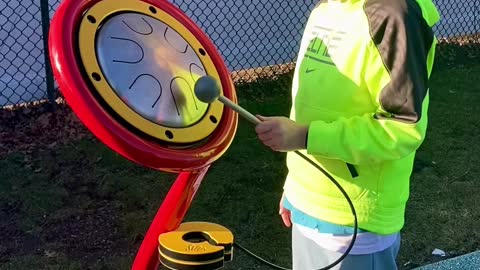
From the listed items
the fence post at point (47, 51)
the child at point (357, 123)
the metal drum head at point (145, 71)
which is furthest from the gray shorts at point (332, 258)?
the fence post at point (47, 51)

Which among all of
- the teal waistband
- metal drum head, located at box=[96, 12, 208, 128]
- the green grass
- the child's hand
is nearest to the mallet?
metal drum head, located at box=[96, 12, 208, 128]

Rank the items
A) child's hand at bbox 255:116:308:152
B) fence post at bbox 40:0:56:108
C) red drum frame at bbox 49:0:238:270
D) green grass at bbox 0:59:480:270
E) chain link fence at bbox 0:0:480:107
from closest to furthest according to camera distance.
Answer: red drum frame at bbox 49:0:238:270 → child's hand at bbox 255:116:308:152 → green grass at bbox 0:59:480:270 → fence post at bbox 40:0:56:108 → chain link fence at bbox 0:0:480:107

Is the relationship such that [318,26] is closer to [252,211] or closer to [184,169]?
[184,169]

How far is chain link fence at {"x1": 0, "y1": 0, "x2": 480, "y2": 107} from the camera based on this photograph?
4.96 metres

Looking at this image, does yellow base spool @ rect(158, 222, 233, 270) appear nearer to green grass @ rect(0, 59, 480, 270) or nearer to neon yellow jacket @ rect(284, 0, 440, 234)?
neon yellow jacket @ rect(284, 0, 440, 234)

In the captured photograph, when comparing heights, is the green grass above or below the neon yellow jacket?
below

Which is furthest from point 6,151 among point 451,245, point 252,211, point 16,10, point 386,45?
point 386,45

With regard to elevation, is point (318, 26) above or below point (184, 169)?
above

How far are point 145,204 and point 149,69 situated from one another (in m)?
2.30

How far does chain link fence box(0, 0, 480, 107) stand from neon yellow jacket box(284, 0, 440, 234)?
10.6 feet

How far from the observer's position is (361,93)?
1.67 m

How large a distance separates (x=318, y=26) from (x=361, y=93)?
0.82 feet

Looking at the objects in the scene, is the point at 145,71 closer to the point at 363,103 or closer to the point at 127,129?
the point at 127,129

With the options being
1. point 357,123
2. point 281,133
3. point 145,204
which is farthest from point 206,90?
point 145,204
